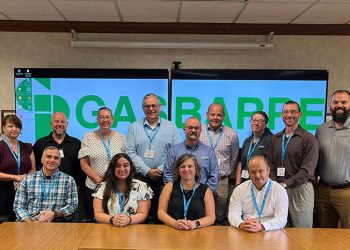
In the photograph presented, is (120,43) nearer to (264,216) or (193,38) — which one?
(193,38)

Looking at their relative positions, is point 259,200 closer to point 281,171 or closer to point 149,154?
point 281,171

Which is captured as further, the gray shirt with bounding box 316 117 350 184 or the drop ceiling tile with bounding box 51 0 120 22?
the drop ceiling tile with bounding box 51 0 120 22

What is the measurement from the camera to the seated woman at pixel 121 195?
8.41 feet

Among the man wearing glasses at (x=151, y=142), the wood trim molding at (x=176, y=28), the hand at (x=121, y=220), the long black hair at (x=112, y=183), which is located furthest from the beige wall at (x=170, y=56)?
the hand at (x=121, y=220)

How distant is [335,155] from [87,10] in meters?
3.07

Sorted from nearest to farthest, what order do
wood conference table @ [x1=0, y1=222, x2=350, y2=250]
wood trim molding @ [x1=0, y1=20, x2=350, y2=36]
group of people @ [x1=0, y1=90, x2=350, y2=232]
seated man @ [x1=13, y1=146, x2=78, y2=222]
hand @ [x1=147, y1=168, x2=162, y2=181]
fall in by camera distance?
1. wood conference table @ [x1=0, y1=222, x2=350, y2=250]
2. group of people @ [x1=0, y1=90, x2=350, y2=232]
3. seated man @ [x1=13, y1=146, x2=78, y2=222]
4. hand @ [x1=147, y1=168, x2=162, y2=181]
5. wood trim molding @ [x1=0, y1=20, x2=350, y2=36]

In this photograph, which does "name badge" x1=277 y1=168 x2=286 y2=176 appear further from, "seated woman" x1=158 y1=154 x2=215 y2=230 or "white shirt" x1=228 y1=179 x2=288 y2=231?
"seated woman" x1=158 y1=154 x2=215 y2=230

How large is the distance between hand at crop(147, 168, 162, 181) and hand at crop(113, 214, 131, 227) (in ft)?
2.34

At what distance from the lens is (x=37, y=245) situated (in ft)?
6.46

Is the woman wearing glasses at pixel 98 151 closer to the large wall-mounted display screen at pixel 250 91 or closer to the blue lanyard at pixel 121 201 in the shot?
the blue lanyard at pixel 121 201

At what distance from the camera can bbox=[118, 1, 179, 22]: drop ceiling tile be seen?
3.43 metres

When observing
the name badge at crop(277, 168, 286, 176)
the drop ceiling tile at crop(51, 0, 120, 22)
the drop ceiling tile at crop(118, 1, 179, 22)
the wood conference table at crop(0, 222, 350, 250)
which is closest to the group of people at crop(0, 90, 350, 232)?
the name badge at crop(277, 168, 286, 176)

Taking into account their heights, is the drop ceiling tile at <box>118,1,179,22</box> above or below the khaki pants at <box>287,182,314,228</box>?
above

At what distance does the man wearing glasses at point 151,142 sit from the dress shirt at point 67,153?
58 cm
